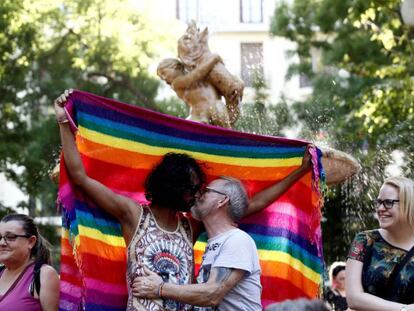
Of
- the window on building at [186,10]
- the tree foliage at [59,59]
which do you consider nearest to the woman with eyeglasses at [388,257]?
the tree foliage at [59,59]

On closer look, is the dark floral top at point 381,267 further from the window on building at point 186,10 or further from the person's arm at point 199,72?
the window on building at point 186,10

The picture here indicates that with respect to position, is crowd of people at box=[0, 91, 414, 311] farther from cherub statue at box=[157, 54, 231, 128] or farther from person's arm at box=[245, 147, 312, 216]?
cherub statue at box=[157, 54, 231, 128]

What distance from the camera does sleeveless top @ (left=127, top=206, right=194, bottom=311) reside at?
5.89m

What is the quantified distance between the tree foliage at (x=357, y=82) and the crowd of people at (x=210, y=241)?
7.31 metres

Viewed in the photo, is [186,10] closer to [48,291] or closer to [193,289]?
[48,291]

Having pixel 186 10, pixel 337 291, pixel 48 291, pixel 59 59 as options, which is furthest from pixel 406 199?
pixel 186 10

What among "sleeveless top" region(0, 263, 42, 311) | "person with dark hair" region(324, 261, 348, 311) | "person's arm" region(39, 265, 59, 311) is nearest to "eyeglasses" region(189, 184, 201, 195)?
"person's arm" region(39, 265, 59, 311)

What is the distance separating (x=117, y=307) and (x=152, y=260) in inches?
18.5

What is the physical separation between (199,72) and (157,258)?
4339mm

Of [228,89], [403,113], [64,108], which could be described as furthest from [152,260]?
[403,113]

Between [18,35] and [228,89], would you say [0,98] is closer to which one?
[18,35]

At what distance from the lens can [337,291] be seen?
995 centimetres

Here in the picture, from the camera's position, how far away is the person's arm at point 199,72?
10047 millimetres

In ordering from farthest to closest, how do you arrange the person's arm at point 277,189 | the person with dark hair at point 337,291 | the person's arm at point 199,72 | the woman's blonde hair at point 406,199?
the person's arm at point 199,72, the person with dark hair at point 337,291, the person's arm at point 277,189, the woman's blonde hair at point 406,199
